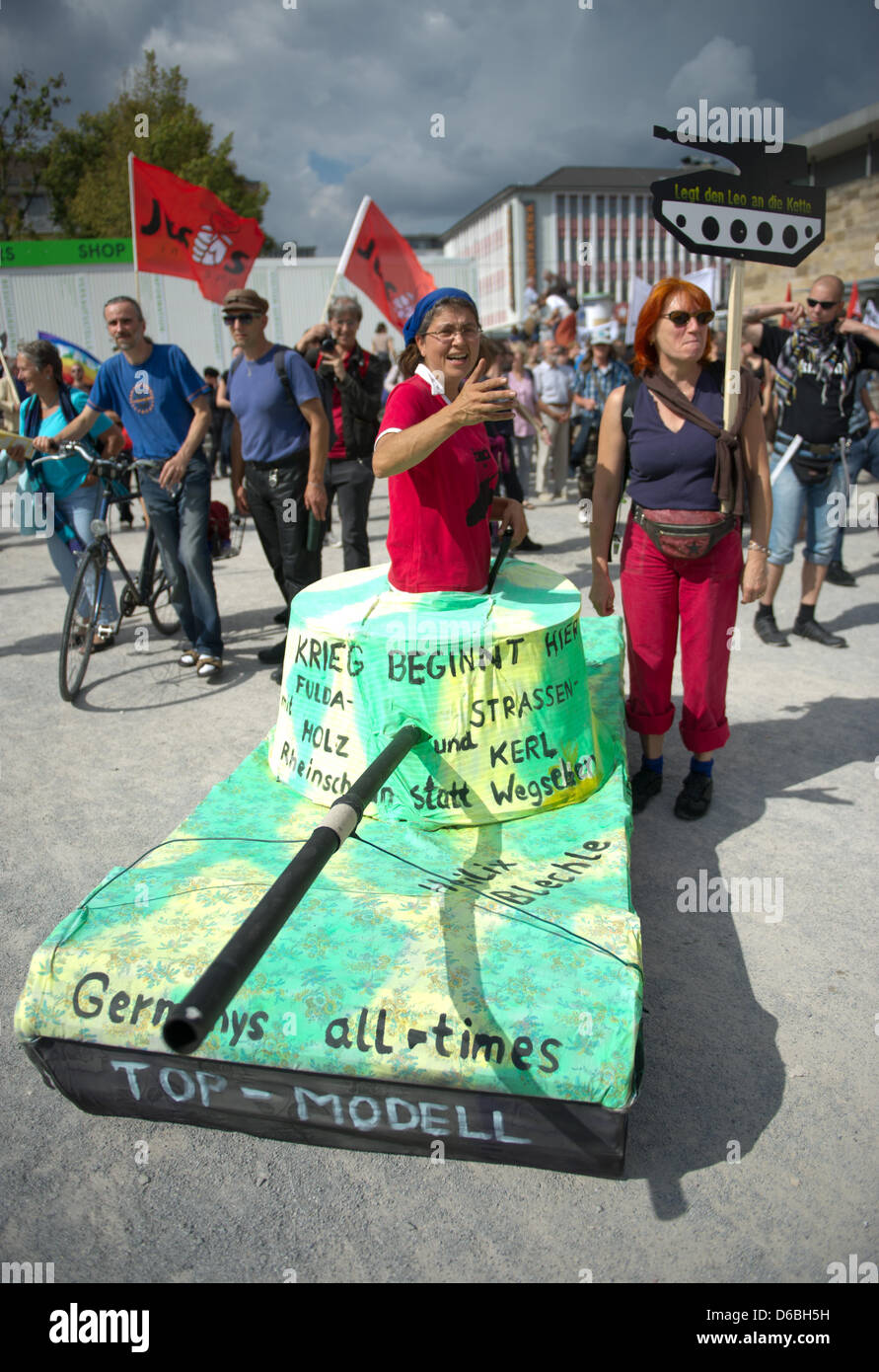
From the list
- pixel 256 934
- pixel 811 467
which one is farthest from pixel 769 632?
pixel 256 934

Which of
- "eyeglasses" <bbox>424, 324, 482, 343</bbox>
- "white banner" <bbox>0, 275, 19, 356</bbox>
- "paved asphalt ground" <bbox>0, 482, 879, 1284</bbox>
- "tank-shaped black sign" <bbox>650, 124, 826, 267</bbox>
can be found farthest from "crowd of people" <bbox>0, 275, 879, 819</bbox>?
"white banner" <bbox>0, 275, 19, 356</bbox>

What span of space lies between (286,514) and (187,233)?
4874mm

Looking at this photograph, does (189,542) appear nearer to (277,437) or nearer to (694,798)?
(277,437)

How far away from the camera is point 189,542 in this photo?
5574 mm

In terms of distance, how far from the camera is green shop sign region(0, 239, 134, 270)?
2825cm

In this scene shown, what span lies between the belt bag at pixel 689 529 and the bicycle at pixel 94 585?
133 inches

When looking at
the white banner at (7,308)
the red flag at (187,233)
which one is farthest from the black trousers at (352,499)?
the white banner at (7,308)

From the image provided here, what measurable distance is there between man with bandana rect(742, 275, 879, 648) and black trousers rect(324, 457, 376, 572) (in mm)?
Answer: 2795

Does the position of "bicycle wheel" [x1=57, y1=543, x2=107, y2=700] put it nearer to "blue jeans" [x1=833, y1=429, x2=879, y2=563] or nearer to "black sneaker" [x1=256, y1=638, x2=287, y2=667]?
"black sneaker" [x1=256, y1=638, x2=287, y2=667]

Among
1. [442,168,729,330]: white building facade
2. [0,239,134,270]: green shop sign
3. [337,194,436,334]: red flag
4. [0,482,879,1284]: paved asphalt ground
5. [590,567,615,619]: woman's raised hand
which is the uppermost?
[442,168,729,330]: white building facade

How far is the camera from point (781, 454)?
616 centimetres

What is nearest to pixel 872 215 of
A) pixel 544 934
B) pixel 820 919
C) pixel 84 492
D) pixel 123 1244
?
pixel 84 492

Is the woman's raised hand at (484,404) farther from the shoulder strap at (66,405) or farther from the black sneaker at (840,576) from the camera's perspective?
A: the black sneaker at (840,576)
